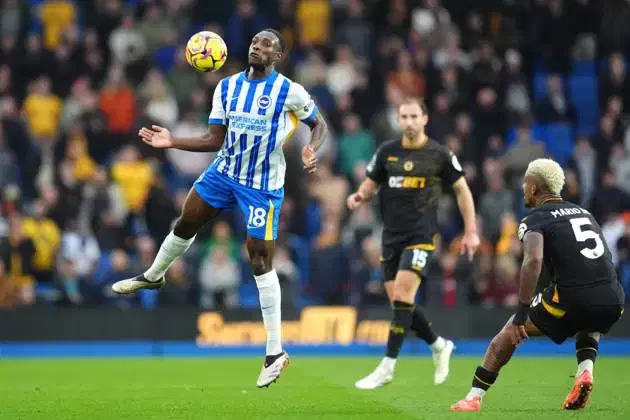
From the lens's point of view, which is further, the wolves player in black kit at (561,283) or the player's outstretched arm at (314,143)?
the player's outstretched arm at (314,143)

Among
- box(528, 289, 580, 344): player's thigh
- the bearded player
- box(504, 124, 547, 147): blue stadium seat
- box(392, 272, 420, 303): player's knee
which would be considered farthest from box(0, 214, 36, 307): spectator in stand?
box(528, 289, 580, 344): player's thigh

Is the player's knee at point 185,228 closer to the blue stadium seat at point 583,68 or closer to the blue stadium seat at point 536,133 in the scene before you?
the blue stadium seat at point 536,133

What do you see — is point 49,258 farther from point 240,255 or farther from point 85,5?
point 85,5

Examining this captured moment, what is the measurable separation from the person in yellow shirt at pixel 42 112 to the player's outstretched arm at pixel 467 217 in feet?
32.3

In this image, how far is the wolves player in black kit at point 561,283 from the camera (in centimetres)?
948

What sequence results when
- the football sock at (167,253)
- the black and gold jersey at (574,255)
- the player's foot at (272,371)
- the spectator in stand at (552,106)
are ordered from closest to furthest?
the black and gold jersey at (574,255) → the player's foot at (272,371) → the football sock at (167,253) → the spectator in stand at (552,106)

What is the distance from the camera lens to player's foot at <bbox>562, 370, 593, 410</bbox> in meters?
9.76

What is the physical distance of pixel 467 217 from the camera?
12.3 meters

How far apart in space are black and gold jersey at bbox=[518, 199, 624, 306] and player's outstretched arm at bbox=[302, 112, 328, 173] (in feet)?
5.86

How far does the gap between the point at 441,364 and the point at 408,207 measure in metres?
1.67

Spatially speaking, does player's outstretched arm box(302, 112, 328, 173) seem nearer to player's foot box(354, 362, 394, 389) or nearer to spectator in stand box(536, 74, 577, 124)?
player's foot box(354, 362, 394, 389)

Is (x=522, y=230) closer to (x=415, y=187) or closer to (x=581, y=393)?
(x=581, y=393)

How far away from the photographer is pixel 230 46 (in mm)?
21609

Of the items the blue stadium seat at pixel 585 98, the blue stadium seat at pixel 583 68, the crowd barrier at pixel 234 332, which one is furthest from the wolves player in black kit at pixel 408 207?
the blue stadium seat at pixel 583 68
